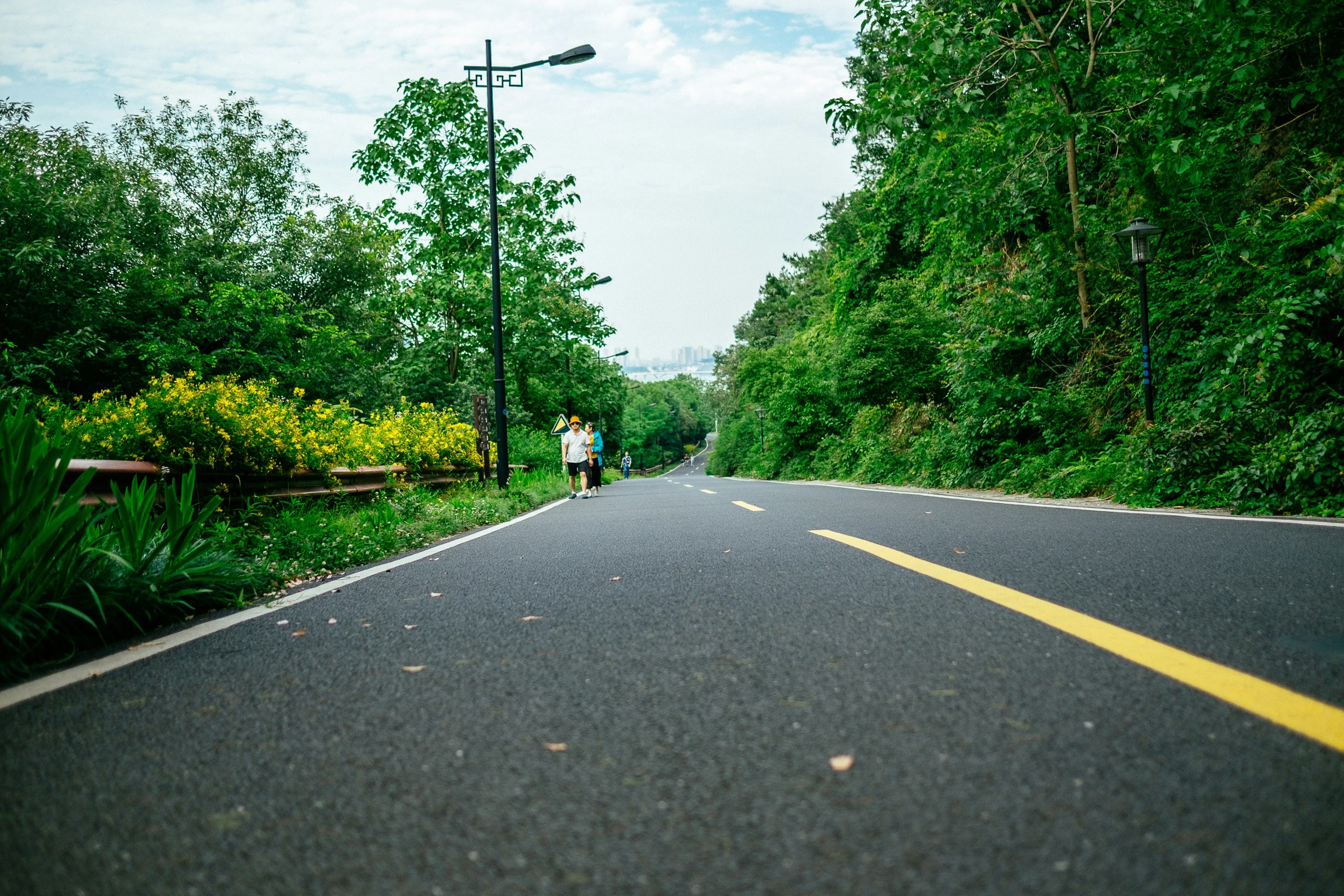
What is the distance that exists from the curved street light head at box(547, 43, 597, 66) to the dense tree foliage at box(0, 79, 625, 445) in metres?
7.54

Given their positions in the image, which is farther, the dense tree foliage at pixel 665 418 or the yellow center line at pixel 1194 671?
the dense tree foliage at pixel 665 418

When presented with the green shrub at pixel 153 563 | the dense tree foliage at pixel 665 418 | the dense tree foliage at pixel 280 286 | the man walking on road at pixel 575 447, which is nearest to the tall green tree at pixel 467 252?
the dense tree foliage at pixel 280 286

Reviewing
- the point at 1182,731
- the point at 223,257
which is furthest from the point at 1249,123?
the point at 223,257

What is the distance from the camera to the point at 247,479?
6.92 m

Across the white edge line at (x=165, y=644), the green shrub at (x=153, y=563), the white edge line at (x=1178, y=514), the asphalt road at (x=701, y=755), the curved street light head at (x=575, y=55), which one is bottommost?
the white edge line at (x=1178, y=514)

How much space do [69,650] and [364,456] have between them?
24.2ft

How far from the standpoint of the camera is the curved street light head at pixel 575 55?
17031 millimetres

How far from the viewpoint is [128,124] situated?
34844 mm

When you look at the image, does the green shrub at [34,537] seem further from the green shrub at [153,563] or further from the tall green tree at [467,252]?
the tall green tree at [467,252]

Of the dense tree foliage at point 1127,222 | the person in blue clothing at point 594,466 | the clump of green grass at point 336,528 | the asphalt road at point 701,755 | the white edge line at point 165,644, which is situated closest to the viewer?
the asphalt road at point 701,755

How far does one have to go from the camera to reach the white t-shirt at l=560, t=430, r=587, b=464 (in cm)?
1914

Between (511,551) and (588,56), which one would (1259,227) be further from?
(588,56)

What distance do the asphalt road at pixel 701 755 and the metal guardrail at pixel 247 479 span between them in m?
1.34

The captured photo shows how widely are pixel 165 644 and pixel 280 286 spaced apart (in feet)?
113
